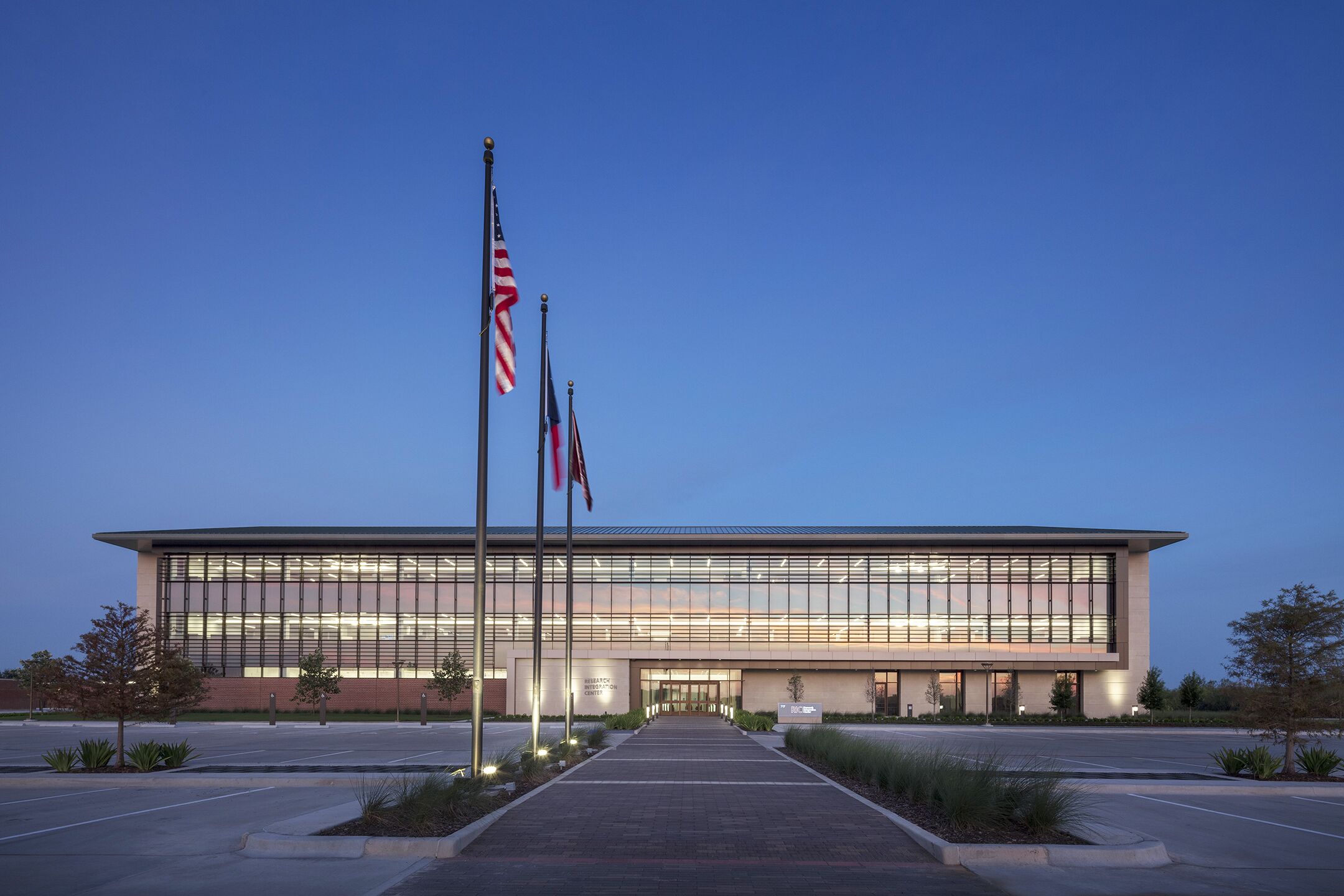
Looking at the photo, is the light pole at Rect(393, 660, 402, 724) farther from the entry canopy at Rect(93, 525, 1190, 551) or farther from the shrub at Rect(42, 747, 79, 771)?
the shrub at Rect(42, 747, 79, 771)

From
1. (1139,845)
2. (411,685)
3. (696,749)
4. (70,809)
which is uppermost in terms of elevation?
(1139,845)

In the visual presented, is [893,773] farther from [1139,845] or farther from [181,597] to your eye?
[181,597]

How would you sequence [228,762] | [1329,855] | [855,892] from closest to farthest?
1. [855,892]
2. [1329,855]
3. [228,762]

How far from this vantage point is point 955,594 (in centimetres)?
6712

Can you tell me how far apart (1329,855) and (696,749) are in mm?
20088

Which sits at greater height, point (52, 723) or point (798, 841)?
point (798, 841)

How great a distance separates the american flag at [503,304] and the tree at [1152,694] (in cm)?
5676

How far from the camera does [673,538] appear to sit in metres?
66.8

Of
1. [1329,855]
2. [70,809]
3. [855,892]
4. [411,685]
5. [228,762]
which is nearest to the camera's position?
[855,892]

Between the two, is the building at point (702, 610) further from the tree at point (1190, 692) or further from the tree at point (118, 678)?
the tree at point (118, 678)

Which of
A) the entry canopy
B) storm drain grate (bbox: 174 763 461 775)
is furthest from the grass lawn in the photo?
storm drain grate (bbox: 174 763 461 775)

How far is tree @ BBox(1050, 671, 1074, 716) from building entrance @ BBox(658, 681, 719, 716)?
21323mm

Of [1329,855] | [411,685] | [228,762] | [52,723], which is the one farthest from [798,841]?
[411,685]

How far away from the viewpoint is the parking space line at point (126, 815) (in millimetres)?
13328
